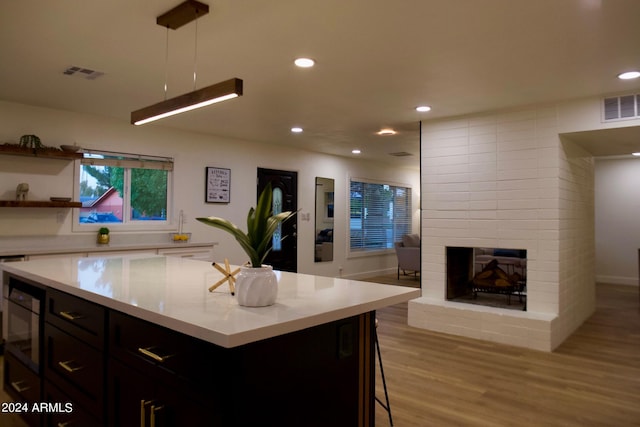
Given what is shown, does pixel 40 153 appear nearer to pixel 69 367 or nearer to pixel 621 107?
pixel 69 367

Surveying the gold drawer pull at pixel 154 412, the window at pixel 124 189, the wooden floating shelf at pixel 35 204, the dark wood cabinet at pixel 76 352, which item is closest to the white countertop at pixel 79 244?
the window at pixel 124 189

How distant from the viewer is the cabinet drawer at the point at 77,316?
186cm

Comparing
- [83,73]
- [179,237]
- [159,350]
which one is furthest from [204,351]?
[179,237]

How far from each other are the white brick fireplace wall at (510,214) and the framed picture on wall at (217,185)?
2.92 m

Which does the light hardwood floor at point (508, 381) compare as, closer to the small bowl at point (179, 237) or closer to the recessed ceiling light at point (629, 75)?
the recessed ceiling light at point (629, 75)

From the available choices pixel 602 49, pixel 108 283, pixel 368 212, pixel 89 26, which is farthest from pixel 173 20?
pixel 368 212

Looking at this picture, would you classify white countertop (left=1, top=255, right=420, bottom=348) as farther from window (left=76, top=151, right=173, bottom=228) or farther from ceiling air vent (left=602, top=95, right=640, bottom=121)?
ceiling air vent (left=602, top=95, right=640, bottom=121)

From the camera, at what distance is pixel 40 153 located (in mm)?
4461

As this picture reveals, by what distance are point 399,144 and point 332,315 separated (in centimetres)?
553

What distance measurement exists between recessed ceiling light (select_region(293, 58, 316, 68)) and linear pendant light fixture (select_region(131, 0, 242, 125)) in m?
0.93

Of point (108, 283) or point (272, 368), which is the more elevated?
point (108, 283)

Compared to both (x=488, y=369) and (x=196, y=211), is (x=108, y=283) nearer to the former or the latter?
(x=488, y=369)

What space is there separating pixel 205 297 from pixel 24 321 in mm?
1480

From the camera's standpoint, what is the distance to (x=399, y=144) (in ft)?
22.1
